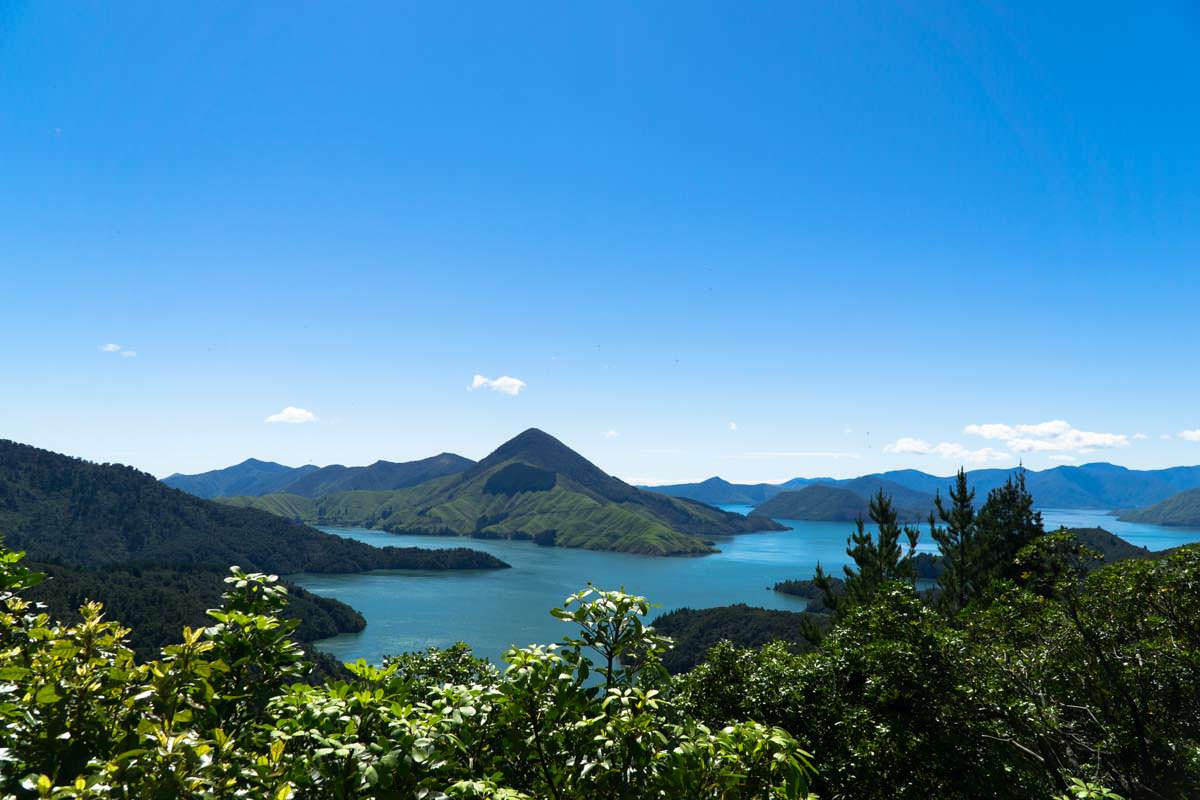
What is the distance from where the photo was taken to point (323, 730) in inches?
156

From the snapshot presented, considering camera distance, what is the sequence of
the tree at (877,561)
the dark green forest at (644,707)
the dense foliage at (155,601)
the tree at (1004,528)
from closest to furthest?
the dark green forest at (644,707) → the tree at (877,561) → the tree at (1004,528) → the dense foliage at (155,601)

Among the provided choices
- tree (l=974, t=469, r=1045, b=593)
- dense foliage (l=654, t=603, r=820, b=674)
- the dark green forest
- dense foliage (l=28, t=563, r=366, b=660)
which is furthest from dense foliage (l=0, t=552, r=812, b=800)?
dense foliage (l=28, t=563, r=366, b=660)

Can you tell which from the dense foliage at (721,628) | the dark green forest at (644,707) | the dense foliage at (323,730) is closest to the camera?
the dense foliage at (323,730)

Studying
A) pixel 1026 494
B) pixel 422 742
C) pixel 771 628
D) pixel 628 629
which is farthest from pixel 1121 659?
pixel 771 628

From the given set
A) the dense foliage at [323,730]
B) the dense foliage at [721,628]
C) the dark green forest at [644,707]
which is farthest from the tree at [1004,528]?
the dense foliage at [721,628]

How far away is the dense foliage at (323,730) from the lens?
10.7ft

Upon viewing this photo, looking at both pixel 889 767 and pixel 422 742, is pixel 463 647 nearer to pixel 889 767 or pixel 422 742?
pixel 889 767

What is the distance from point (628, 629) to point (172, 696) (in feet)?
10.8

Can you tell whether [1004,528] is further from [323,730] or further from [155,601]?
[155,601]

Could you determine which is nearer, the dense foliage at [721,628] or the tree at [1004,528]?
the tree at [1004,528]

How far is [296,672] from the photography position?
523 centimetres

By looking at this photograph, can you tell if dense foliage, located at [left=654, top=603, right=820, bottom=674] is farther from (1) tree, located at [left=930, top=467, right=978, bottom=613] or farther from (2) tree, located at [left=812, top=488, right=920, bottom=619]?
(2) tree, located at [left=812, top=488, right=920, bottom=619]

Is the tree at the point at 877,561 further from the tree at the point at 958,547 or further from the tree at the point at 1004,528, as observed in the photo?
the tree at the point at 1004,528

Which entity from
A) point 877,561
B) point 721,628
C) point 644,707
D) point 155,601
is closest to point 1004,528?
point 877,561
